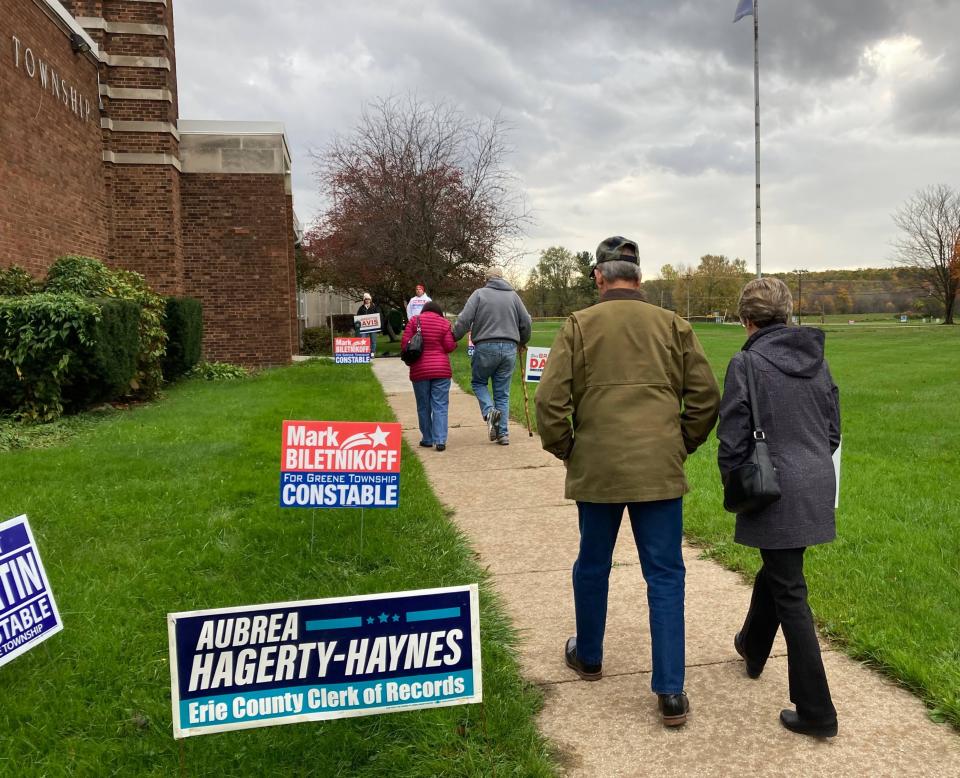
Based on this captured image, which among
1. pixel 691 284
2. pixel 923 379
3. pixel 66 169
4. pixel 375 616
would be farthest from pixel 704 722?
pixel 691 284

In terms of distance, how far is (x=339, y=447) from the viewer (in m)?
4.91

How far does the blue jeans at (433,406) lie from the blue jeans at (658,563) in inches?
203

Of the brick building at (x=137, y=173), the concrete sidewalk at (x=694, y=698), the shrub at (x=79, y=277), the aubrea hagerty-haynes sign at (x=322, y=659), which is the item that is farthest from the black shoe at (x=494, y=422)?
the brick building at (x=137, y=173)

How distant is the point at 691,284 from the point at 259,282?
285ft

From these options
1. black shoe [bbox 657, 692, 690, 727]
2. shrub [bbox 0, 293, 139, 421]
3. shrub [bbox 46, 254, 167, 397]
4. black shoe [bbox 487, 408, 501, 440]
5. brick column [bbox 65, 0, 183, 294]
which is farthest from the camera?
brick column [bbox 65, 0, 183, 294]

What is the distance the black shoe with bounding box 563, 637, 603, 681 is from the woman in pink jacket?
15.6 ft

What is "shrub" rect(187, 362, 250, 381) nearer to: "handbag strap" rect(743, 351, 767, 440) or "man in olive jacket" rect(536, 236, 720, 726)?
"man in olive jacket" rect(536, 236, 720, 726)

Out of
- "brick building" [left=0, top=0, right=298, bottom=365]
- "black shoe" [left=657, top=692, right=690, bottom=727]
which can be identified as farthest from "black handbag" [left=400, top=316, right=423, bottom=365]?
"brick building" [left=0, top=0, right=298, bottom=365]

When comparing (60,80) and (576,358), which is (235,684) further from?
(60,80)

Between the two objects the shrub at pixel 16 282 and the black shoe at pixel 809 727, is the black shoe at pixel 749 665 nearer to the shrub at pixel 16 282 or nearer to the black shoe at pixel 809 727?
the black shoe at pixel 809 727

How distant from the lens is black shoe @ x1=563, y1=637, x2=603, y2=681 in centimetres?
350

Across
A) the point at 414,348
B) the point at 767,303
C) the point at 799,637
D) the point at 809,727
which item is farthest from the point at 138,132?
the point at 809,727

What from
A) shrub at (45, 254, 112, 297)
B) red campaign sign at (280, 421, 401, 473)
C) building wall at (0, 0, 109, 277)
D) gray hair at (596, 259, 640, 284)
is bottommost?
red campaign sign at (280, 421, 401, 473)

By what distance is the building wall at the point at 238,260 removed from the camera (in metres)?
18.1
